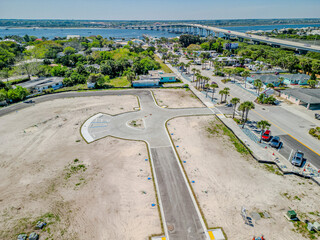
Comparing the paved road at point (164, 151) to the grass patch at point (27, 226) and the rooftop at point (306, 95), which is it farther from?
the rooftop at point (306, 95)

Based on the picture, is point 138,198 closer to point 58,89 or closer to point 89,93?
point 89,93

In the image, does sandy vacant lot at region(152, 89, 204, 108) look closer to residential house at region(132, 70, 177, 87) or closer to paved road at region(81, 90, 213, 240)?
paved road at region(81, 90, 213, 240)

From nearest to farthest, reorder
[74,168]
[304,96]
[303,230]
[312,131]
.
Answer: [303,230]
[74,168]
[312,131]
[304,96]

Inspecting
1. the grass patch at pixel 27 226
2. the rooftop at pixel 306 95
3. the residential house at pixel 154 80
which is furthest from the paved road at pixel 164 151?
the rooftop at pixel 306 95

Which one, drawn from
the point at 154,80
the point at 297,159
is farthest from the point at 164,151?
the point at 154,80

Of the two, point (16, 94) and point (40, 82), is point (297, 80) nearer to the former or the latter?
point (40, 82)
